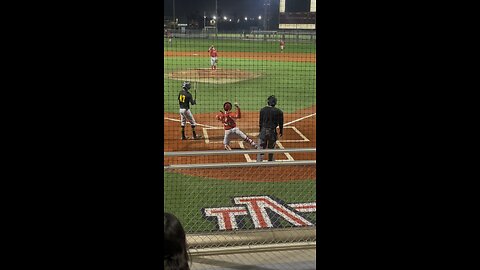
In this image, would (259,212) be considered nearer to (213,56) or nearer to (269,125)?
(269,125)

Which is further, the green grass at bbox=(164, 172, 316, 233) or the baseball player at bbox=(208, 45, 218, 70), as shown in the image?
the baseball player at bbox=(208, 45, 218, 70)

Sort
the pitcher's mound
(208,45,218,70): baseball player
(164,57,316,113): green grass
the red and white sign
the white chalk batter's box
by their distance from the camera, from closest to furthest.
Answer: the red and white sign < the white chalk batter's box < (164,57,316,113): green grass < the pitcher's mound < (208,45,218,70): baseball player

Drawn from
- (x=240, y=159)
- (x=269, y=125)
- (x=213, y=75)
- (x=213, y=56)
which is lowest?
(x=240, y=159)

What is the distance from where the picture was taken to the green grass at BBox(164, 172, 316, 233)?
19.7 ft

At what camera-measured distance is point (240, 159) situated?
28.7 feet

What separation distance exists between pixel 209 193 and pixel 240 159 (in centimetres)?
191

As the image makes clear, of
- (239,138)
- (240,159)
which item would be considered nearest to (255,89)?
(239,138)

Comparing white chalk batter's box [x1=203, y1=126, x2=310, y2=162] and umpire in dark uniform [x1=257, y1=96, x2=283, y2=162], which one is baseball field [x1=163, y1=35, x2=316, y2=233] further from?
umpire in dark uniform [x1=257, y1=96, x2=283, y2=162]

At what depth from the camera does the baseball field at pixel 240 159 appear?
609 centimetres

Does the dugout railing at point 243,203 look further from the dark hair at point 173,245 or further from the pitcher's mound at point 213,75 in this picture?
the pitcher's mound at point 213,75

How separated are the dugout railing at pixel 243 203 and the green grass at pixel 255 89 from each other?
12.5 ft

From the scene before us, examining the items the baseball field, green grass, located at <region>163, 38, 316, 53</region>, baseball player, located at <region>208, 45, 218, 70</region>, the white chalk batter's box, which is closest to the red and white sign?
the baseball field
